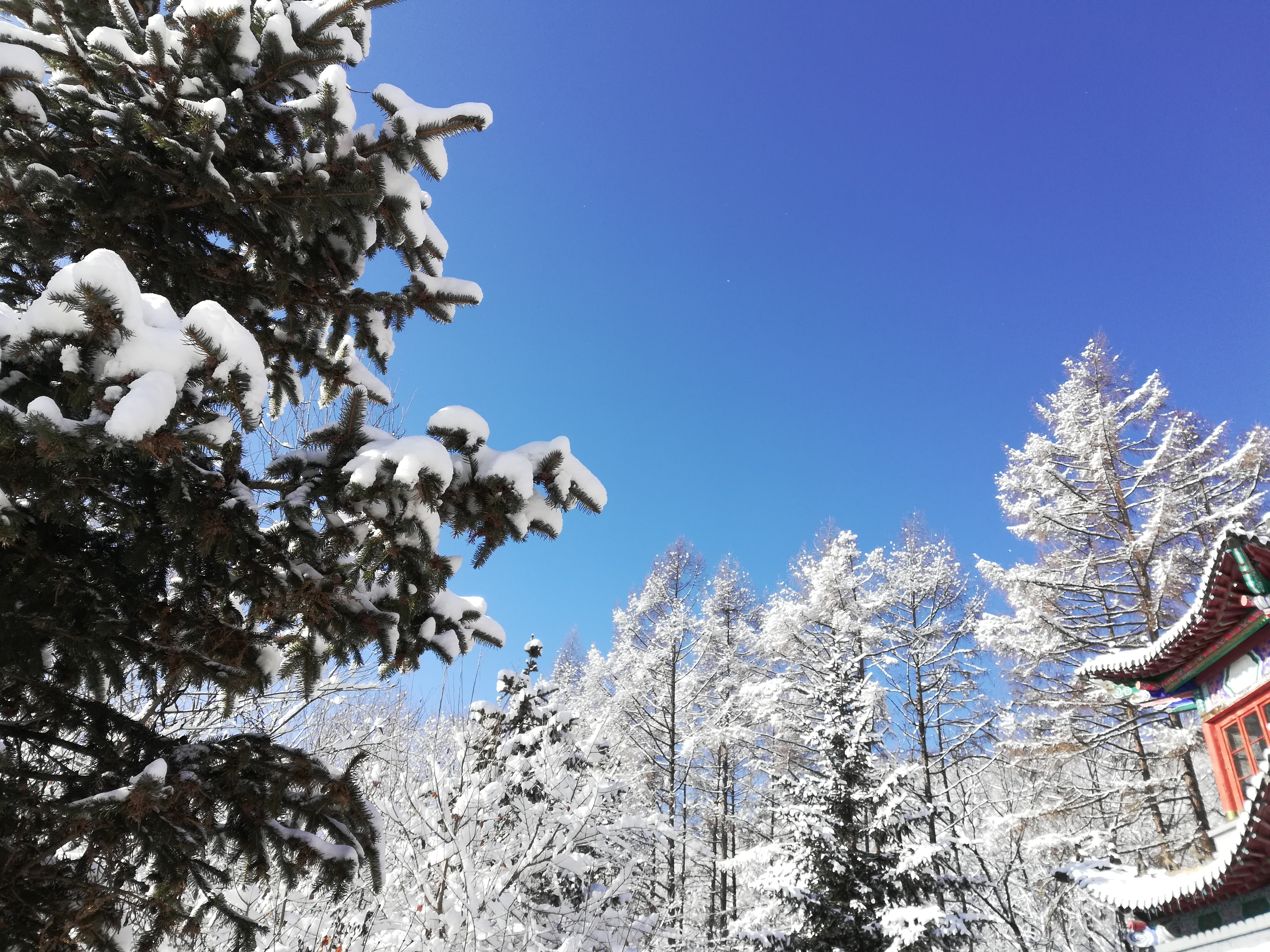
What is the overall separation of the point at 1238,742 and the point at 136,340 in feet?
35.1

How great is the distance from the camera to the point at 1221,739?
8.00 meters

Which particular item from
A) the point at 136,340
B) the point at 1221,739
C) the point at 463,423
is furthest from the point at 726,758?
the point at 136,340

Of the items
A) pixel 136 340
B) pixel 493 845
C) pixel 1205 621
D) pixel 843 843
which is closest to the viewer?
pixel 136 340

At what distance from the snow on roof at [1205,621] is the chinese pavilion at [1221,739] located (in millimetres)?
12

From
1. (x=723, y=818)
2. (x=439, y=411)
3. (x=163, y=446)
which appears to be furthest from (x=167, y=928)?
(x=723, y=818)

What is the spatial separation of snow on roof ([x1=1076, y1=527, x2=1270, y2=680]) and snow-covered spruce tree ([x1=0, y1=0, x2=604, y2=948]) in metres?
7.35

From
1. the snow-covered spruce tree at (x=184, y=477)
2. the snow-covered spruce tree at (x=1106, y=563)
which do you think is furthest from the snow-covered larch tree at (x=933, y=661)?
the snow-covered spruce tree at (x=184, y=477)

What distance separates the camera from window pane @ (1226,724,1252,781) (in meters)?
7.62

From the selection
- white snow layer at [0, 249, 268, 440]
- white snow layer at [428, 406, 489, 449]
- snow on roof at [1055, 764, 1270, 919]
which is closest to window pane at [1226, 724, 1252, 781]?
snow on roof at [1055, 764, 1270, 919]

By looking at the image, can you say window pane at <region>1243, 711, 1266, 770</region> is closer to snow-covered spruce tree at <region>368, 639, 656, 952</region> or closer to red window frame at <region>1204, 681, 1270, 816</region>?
red window frame at <region>1204, 681, 1270, 816</region>

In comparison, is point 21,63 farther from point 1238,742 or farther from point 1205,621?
point 1238,742

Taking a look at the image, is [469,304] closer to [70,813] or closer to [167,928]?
[70,813]

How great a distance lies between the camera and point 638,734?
16.0 meters

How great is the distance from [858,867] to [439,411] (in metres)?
8.70
